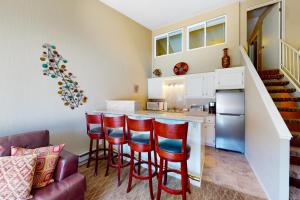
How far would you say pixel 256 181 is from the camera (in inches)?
88.1

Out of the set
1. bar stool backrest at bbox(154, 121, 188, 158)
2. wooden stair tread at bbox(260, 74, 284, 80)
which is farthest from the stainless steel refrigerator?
bar stool backrest at bbox(154, 121, 188, 158)

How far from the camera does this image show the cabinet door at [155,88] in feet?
15.7

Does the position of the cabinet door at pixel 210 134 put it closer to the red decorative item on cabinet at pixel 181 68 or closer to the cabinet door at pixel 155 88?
the cabinet door at pixel 155 88

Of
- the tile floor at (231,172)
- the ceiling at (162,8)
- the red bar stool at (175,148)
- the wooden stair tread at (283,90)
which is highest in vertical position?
the ceiling at (162,8)

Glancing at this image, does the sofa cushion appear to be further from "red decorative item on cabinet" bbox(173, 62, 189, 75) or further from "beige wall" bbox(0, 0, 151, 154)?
"red decorative item on cabinet" bbox(173, 62, 189, 75)

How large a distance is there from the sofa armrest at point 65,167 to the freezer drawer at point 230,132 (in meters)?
3.32

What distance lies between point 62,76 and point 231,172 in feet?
12.1

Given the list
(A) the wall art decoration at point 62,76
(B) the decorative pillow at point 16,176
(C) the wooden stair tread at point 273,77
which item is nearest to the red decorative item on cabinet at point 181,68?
(C) the wooden stair tread at point 273,77

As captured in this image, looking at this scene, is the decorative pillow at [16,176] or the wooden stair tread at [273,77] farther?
the wooden stair tread at [273,77]

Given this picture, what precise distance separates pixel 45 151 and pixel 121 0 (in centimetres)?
363

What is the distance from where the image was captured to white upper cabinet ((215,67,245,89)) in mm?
3391

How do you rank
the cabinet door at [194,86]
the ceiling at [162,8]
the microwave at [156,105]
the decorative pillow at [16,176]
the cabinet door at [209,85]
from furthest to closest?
1. the microwave at [156,105]
2. the cabinet door at [194,86]
3. the cabinet door at [209,85]
4. the ceiling at [162,8]
5. the decorative pillow at [16,176]

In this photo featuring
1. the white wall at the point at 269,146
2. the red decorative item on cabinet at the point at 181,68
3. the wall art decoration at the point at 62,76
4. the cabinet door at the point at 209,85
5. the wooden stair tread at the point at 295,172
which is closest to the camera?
the white wall at the point at 269,146

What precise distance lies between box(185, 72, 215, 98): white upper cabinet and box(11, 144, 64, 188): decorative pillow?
11.8ft
